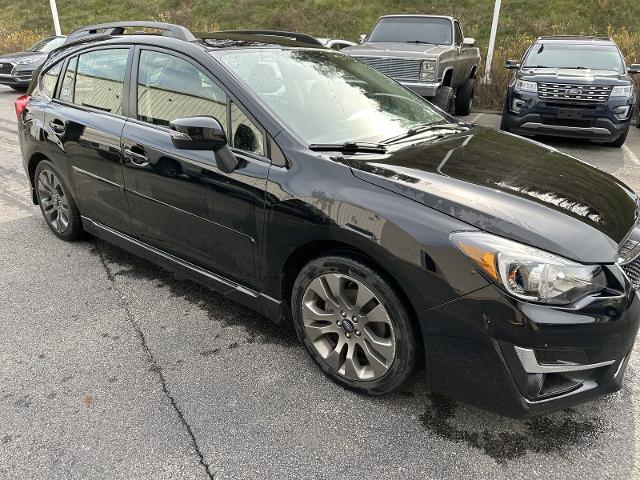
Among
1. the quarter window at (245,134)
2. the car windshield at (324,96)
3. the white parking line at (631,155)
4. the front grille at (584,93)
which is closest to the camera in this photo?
the quarter window at (245,134)

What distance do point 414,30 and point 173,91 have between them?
7.62 m

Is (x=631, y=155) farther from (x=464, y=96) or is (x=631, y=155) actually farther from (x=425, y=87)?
(x=464, y=96)

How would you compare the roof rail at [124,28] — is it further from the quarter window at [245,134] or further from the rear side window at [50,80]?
the quarter window at [245,134]

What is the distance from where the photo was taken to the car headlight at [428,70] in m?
8.16

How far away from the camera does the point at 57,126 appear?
391 centimetres

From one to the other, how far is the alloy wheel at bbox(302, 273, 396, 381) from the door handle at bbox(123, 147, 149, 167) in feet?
4.54

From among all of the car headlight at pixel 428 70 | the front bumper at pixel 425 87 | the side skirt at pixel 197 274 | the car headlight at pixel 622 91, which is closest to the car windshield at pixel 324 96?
the side skirt at pixel 197 274

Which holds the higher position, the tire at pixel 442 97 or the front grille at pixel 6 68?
the tire at pixel 442 97

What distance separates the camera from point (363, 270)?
2.28 meters

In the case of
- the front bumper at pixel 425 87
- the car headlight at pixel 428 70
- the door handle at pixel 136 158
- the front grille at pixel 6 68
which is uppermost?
the door handle at pixel 136 158

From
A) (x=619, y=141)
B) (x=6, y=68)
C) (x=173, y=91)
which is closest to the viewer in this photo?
(x=173, y=91)

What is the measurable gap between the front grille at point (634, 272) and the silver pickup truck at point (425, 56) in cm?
607

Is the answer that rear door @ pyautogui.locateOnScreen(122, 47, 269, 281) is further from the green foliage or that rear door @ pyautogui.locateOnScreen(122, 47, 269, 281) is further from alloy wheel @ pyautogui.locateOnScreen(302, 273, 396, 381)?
the green foliage

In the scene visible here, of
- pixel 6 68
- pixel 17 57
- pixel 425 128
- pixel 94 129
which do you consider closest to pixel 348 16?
pixel 17 57
